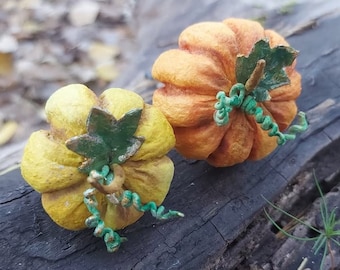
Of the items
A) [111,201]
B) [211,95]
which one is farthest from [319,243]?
[111,201]

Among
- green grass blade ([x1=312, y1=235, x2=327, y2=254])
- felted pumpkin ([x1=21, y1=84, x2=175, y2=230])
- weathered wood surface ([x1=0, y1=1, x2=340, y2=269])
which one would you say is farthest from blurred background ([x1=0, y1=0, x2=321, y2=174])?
green grass blade ([x1=312, y1=235, x2=327, y2=254])

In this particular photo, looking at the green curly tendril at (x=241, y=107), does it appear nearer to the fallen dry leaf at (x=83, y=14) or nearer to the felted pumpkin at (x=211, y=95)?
the felted pumpkin at (x=211, y=95)

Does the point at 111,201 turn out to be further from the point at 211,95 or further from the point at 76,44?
the point at 76,44

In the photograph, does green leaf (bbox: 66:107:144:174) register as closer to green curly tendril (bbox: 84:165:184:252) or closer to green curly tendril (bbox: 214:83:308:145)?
green curly tendril (bbox: 84:165:184:252)

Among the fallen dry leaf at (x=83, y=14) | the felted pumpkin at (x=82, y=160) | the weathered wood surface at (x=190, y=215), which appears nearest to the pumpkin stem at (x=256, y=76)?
the felted pumpkin at (x=82, y=160)

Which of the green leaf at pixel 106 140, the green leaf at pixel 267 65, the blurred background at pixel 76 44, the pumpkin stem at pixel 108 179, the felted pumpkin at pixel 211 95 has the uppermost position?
the green leaf at pixel 267 65

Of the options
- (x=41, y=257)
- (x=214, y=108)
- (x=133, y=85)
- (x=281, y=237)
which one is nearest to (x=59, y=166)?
(x=41, y=257)

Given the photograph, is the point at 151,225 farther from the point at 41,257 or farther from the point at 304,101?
the point at 304,101
